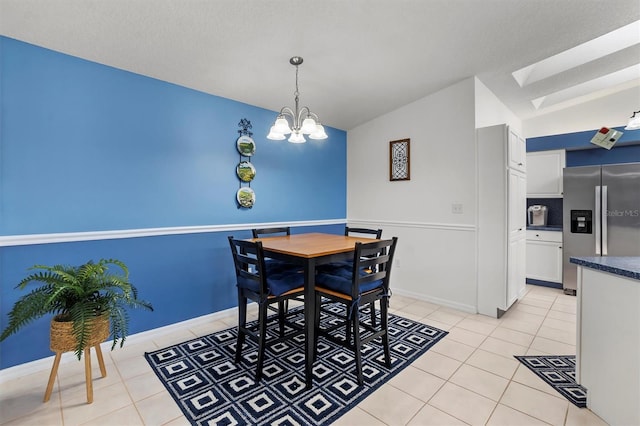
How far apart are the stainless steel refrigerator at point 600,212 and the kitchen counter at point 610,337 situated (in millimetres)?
2458

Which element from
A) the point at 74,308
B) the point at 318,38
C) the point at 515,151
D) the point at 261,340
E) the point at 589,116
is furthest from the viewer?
the point at 589,116

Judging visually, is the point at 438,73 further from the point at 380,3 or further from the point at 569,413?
the point at 569,413

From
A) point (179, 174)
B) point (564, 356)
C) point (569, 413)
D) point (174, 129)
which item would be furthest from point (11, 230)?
point (564, 356)

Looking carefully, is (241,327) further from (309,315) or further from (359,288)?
(359,288)

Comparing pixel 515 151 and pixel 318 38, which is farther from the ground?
pixel 318 38

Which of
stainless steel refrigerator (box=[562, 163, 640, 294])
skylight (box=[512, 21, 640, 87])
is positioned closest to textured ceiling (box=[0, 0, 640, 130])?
skylight (box=[512, 21, 640, 87])

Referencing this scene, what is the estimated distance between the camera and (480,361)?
87.7 inches

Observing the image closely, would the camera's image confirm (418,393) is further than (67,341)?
Yes

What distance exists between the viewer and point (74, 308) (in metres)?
1.71

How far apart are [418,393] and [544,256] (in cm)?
347

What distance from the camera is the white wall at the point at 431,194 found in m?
3.21

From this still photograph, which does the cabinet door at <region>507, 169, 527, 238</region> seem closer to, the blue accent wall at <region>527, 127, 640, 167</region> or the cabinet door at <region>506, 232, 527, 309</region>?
the cabinet door at <region>506, 232, 527, 309</region>

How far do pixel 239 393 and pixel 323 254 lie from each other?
1.03 meters

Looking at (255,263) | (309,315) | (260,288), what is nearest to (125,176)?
(255,263)
